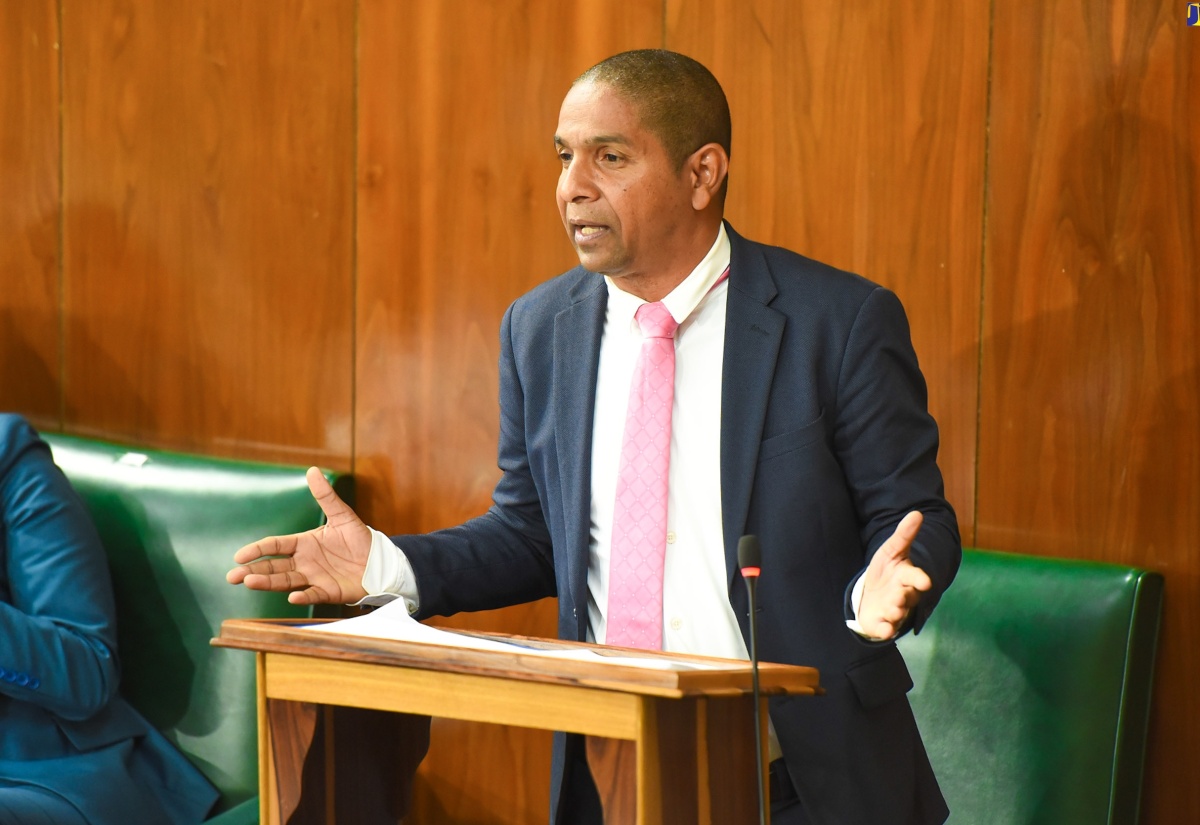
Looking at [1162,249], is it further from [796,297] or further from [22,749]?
[22,749]

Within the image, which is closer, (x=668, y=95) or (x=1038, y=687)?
(x=668, y=95)

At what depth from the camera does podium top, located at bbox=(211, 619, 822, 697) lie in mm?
1345

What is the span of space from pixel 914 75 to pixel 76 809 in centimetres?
200

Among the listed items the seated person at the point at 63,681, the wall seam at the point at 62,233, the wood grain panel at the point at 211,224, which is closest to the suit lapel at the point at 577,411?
the seated person at the point at 63,681

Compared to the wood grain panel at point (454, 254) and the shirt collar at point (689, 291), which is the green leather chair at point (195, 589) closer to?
the wood grain panel at point (454, 254)

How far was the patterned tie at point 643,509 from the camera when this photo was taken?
192 centimetres

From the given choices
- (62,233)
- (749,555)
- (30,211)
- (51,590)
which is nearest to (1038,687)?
(749,555)

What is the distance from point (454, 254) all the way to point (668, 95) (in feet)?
3.82

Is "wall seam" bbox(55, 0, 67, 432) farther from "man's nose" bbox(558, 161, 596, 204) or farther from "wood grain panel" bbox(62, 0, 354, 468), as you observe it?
"man's nose" bbox(558, 161, 596, 204)

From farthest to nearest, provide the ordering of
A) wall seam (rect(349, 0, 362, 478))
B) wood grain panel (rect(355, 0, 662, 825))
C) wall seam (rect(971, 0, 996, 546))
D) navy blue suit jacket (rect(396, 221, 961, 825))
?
wall seam (rect(349, 0, 362, 478)) → wood grain panel (rect(355, 0, 662, 825)) → wall seam (rect(971, 0, 996, 546)) → navy blue suit jacket (rect(396, 221, 961, 825))

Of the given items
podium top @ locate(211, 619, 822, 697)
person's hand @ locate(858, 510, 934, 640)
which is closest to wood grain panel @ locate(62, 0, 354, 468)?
podium top @ locate(211, 619, 822, 697)

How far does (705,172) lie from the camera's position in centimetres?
205

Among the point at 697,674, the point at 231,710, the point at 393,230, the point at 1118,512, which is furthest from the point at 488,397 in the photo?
the point at 697,674

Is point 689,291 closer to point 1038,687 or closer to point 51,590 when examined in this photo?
point 1038,687
